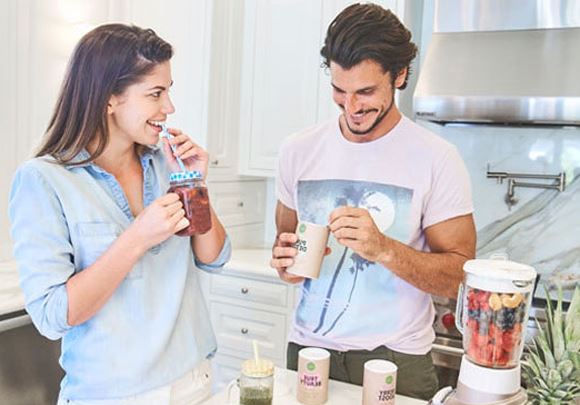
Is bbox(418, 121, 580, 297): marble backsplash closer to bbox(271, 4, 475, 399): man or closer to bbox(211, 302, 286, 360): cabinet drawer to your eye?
bbox(211, 302, 286, 360): cabinet drawer

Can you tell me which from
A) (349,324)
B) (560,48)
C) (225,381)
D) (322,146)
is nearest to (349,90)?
(322,146)

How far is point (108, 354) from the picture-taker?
1.13 m

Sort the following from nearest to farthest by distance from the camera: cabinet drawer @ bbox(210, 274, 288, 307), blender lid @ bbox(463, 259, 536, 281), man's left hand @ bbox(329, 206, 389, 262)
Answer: blender lid @ bbox(463, 259, 536, 281) → man's left hand @ bbox(329, 206, 389, 262) → cabinet drawer @ bbox(210, 274, 288, 307)

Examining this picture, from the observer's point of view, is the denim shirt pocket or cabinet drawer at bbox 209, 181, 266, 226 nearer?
the denim shirt pocket

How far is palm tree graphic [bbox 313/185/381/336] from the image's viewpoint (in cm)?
136

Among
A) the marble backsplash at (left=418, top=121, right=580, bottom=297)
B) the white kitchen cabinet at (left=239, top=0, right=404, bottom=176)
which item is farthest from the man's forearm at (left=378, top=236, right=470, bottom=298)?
the white kitchen cabinet at (left=239, top=0, right=404, bottom=176)

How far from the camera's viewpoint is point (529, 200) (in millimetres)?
2570

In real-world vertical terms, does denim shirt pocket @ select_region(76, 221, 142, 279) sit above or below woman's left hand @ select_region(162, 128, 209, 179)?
below

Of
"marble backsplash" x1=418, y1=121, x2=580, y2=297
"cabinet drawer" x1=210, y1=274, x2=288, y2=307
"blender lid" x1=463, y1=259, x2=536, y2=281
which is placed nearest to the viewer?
"blender lid" x1=463, y1=259, x2=536, y2=281

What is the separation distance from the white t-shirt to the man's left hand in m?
0.12

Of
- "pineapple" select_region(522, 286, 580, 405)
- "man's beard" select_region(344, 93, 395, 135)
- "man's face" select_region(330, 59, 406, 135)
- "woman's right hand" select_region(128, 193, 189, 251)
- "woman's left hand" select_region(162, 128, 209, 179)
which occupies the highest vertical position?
A: "man's face" select_region(330, 59, 406, 135)

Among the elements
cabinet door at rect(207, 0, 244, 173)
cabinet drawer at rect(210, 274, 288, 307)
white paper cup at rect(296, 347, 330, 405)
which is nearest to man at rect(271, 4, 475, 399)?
white paper cup at rect(296, 347, 330, 405)

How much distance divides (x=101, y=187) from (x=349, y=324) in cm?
61

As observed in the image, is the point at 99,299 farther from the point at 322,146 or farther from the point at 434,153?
the point at 434,153
